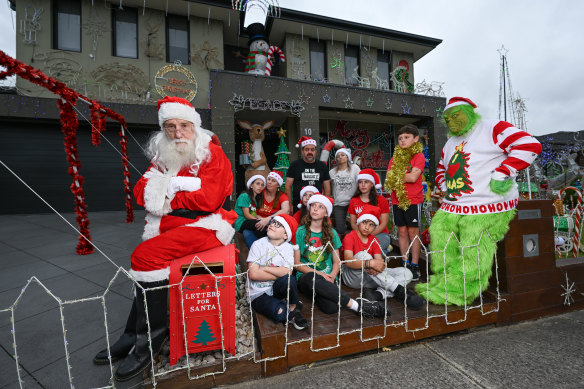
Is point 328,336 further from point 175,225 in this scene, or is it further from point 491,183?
point 491,183

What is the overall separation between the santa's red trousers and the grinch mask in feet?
8.10

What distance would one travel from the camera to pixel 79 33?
8.48 meters

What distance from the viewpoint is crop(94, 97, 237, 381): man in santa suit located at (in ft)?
6.10

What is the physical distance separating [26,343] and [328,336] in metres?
2.47

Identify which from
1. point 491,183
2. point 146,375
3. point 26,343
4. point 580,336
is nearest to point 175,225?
point 146,375

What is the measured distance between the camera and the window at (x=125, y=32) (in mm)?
8781

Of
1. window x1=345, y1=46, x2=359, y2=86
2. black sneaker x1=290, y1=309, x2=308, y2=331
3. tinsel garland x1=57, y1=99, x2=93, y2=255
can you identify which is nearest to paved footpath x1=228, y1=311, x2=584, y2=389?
black sneaker x1=290, y1=309, x2=308, y2=331

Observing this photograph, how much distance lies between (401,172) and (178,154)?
2.52m

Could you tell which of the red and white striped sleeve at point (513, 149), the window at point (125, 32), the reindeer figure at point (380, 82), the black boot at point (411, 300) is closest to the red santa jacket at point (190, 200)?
the black boot at point (411, 300)

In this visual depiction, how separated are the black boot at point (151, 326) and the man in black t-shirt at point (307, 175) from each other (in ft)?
7.86

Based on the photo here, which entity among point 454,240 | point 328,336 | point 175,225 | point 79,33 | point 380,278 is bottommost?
point 328,336

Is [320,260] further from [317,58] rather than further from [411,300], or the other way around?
[317,58]

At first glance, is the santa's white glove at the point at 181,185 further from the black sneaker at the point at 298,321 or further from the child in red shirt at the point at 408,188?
the child in red shirt at the point at 408,188

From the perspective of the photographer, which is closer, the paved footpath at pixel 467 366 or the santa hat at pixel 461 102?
the paved footpath at pixel 467 366
